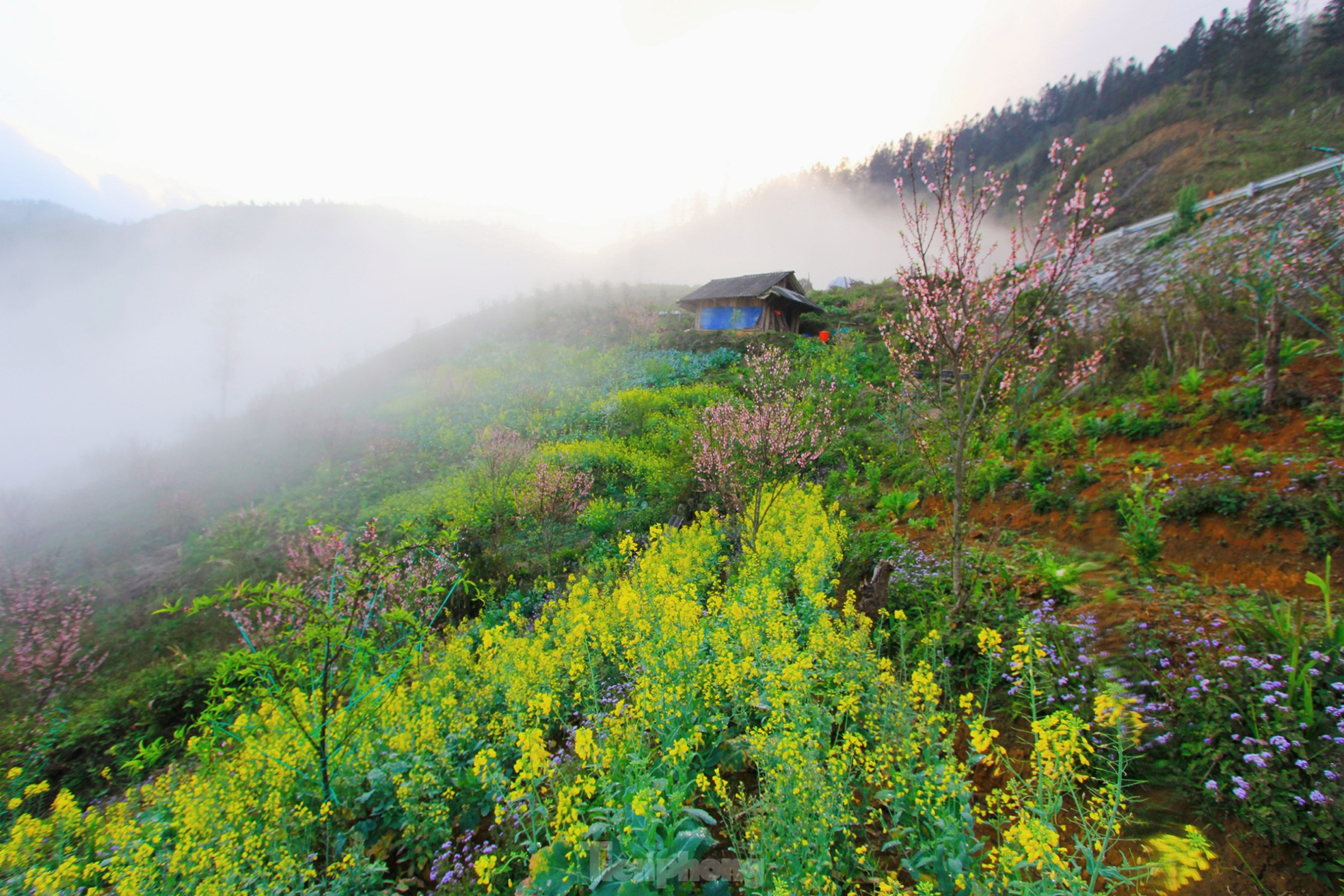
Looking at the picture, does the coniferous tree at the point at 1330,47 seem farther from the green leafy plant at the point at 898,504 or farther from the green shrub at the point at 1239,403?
the green leafy plant at the point at 898,504

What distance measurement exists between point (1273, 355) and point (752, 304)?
2288 centimetres

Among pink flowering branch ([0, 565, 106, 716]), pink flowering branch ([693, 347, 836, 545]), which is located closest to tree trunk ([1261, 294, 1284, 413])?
pink flowering branch ([693, 347, 836, 545])

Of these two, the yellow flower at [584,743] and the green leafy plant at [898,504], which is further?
the green leafy plant at [898,504]

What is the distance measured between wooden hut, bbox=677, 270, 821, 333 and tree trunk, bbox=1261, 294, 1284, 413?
2066 centimetres

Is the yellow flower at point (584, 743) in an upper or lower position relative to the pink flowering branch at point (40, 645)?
upper

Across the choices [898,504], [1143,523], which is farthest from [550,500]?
[1143,523]

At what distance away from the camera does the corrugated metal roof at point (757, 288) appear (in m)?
26.9

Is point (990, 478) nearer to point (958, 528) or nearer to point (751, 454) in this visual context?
point (958, 528)

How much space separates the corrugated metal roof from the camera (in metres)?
26.9

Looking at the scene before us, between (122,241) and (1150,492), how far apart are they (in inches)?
4525

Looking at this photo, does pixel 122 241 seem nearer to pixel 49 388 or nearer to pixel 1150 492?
pixel 49 388

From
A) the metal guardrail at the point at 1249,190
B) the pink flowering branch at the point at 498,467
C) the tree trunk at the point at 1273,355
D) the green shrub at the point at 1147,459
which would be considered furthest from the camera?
the metal guardrail at the point at 1249,190

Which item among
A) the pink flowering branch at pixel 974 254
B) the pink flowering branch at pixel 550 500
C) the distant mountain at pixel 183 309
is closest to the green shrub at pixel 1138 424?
the pink flowering branch at pixel 974 254

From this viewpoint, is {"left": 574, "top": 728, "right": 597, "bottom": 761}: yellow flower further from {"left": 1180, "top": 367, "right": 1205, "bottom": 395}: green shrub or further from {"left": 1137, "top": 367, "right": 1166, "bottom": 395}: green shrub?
{"left": 1137, "top": 367, "right": 1166, "bottom": 395}: green shrub
